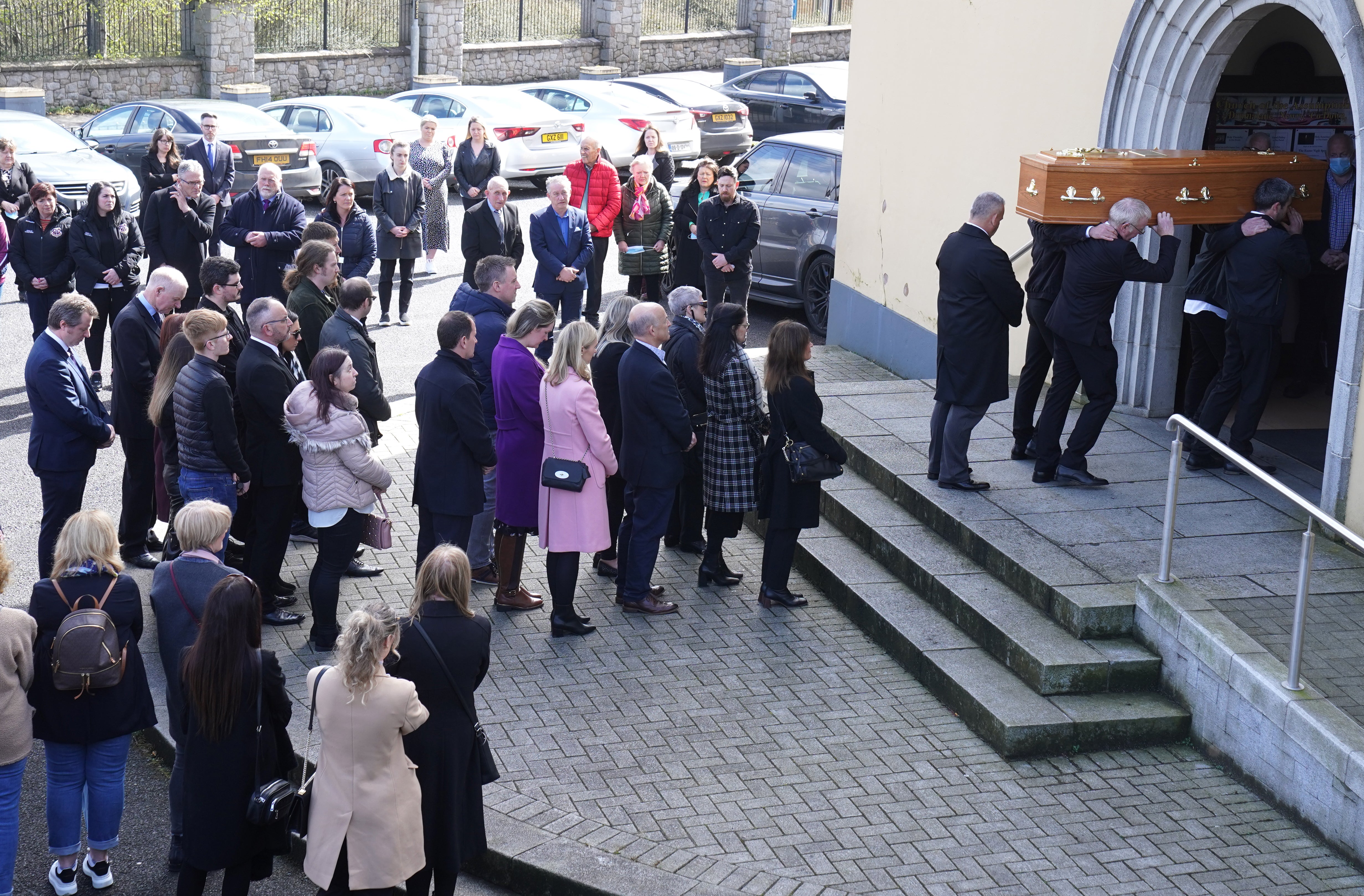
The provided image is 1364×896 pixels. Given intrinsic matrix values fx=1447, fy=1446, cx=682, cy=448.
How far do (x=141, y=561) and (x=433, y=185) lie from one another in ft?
26.5

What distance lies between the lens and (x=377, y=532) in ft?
25.6

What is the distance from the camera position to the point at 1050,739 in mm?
6660

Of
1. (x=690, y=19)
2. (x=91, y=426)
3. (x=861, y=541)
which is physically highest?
(x=690, y=19)

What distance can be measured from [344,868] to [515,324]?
342 centimetres

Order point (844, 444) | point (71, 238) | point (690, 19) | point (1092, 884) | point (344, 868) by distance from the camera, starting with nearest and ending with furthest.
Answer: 1. point (344, 868)
2. point (1092, 884)
3. point (844, 444)
4. point (71, 238)
5. point (690, 19)

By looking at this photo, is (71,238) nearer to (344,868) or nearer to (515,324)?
(515,324)

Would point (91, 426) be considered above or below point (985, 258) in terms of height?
below

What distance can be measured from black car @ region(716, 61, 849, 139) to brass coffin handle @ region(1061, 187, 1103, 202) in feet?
57.6

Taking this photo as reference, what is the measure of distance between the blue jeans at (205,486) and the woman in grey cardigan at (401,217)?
21.5 feet

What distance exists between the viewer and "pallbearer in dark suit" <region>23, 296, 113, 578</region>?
25.5 feet

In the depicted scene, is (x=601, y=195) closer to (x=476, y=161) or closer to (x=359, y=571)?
(x=476, y=161)

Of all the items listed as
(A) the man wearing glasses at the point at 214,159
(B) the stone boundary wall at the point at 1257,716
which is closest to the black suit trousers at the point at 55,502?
(B) the stone boundary wall at the point at 1257,716

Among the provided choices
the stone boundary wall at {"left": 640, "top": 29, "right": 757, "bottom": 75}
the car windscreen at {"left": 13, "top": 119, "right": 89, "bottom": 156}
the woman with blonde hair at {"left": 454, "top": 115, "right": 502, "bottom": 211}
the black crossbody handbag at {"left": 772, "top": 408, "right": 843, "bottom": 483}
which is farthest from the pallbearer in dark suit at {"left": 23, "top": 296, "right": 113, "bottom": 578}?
the stone boundary wall at {"left": 640, "top": 29, "right": 757, "bottom": 75}

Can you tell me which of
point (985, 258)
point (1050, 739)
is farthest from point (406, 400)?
point (1050, 739)
